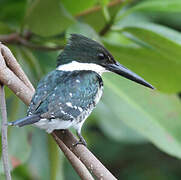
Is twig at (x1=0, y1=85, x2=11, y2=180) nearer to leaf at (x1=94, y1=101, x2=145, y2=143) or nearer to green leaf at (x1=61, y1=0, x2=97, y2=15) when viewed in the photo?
green leaf at (x1=61, y1=0, x2=97, y2=15)

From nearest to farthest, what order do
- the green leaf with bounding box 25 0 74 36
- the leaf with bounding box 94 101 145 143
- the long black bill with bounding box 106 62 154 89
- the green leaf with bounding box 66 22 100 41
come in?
the long black bill with bounding box 106 62 154 89
the green leaf with bounding box 66 22 100 41
the green leaf with bounding box 25 0 74 36
the leaf with bounding box 94 101 145 143

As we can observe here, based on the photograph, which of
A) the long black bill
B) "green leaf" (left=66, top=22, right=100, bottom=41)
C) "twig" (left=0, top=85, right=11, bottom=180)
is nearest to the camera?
"twig" (left=0, top=85, right=11, bottom=180)

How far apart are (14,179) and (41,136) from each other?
46 centimetres

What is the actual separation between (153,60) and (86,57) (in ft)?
2.05

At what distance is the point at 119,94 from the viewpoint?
11.3ft

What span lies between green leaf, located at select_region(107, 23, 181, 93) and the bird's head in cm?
37

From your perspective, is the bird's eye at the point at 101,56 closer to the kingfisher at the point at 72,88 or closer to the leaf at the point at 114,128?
the kingfisher at the point at 72,88

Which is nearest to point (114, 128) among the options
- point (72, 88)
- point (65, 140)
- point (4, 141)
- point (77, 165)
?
point (72, 88)

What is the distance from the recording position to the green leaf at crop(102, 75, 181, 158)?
3.29m

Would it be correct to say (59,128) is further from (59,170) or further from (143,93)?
(143,93)

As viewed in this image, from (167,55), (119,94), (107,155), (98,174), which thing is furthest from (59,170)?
(107,155)

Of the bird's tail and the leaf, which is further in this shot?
the leaf

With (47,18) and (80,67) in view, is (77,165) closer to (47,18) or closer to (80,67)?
(80,67)

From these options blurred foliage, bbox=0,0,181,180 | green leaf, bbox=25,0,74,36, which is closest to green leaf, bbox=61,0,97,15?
blurred foliage, bbox=0,0,181,180
